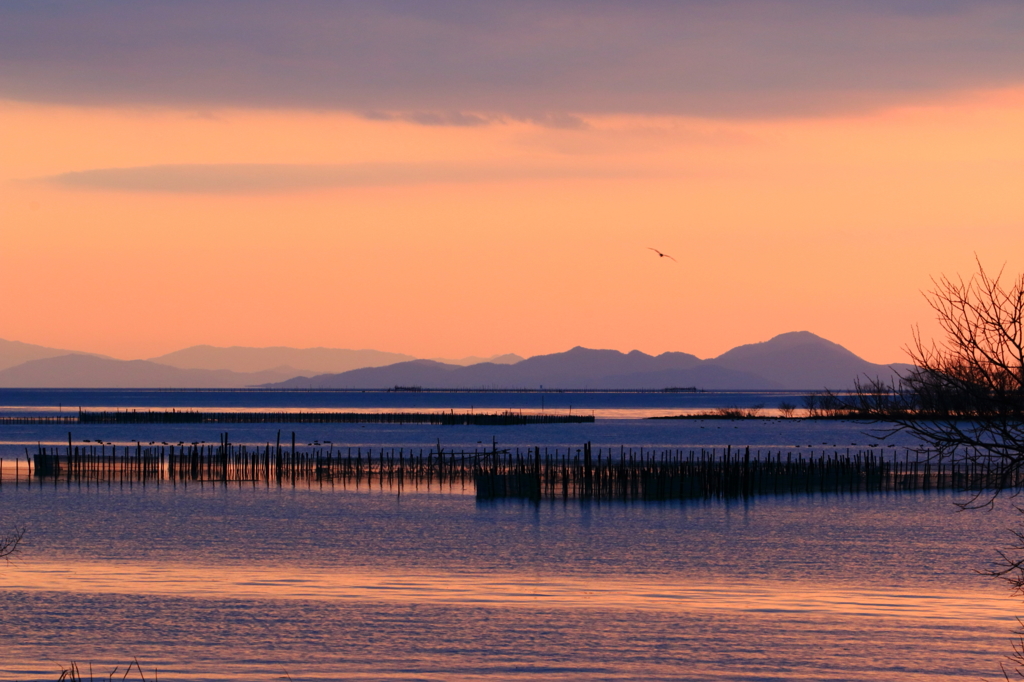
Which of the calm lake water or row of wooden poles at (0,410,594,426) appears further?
row of wooden poles at (0,410,594,426)

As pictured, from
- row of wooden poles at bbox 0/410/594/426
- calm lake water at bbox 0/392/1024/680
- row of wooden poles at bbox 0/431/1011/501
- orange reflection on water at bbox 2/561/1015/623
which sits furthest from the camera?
row of wooden poles at bbox 0/410/594/426

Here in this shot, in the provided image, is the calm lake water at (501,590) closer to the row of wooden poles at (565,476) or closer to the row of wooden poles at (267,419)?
the row of wooden poles at (565,476)

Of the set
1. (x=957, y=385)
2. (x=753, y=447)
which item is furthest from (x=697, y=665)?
(x=753, y=447)

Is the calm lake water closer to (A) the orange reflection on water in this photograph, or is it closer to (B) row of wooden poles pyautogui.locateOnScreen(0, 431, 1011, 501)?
(A) the orange reflection on water

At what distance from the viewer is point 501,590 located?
27.1m

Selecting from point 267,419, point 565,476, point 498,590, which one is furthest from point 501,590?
point 267,419

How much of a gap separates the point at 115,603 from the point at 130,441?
245ft

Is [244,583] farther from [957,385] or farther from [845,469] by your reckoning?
[845,469]

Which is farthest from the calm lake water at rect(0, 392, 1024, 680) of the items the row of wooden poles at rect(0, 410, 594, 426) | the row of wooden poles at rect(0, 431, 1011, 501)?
the row of wooden poles at rect(0, 410, 594, 426)

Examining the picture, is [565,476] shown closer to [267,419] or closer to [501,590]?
[501,590]

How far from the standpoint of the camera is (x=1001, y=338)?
1336 cm

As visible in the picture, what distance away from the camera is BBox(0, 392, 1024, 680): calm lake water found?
20266mm

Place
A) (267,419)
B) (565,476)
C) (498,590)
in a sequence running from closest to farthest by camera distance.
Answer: (498,590), (565,476), (267,419)

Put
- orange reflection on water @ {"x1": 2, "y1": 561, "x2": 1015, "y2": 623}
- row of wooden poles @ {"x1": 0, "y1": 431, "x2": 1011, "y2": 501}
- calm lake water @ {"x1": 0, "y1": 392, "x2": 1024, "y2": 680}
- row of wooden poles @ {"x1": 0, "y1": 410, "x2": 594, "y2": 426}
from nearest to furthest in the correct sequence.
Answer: calm lake water @ {"x1": 0, "y1": 392, "x2": 1024, "y2": 680}, orange reflection on water @ {"x1": 2, "y1": 561, "x2": 1015, "y2": 623}, row of wooden poles @ {"x1": 0, "y1": 431, "x2": 1011, "y2": 501}, row of wooden poles @ {"x1": 0, "y1": 410, "x2": 594, "y2": 426}
